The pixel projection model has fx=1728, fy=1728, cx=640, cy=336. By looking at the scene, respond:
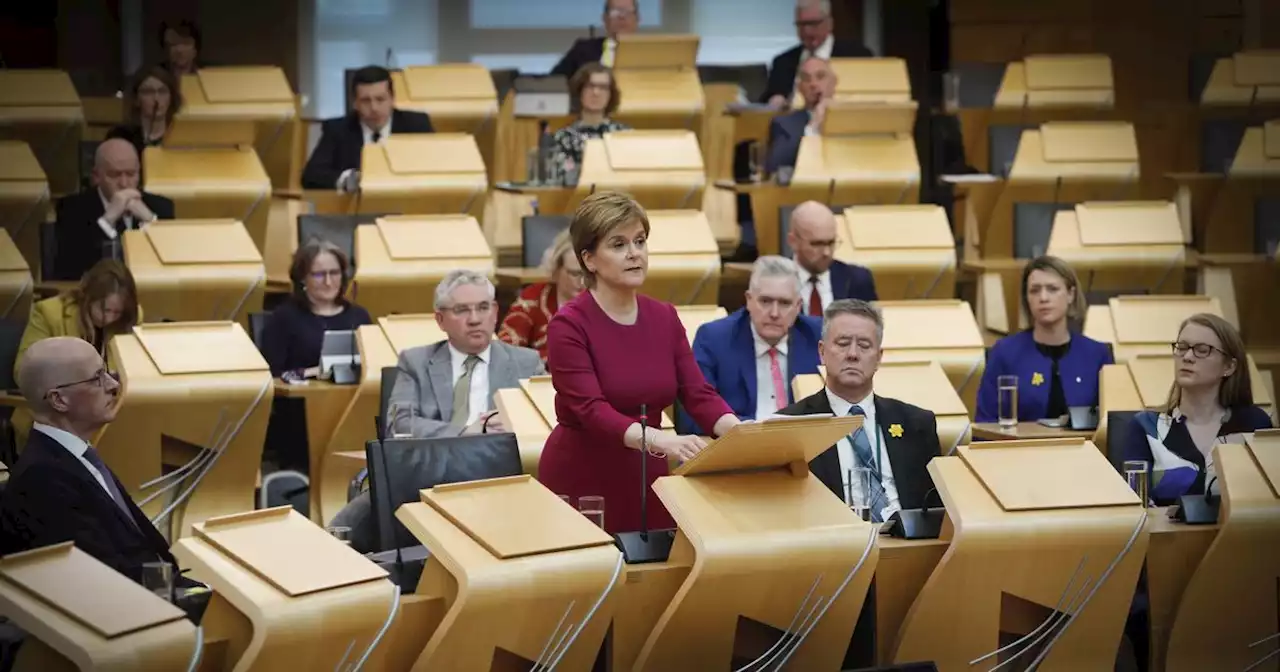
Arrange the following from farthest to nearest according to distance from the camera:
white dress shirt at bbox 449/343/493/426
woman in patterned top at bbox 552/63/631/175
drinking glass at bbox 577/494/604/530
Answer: woman in patterned top at bbox 552/63/631/175 < white dress shirt at bbox 449/343/493/426 < drinking glass at bbox 577/494/604/530

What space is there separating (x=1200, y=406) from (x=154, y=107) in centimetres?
497

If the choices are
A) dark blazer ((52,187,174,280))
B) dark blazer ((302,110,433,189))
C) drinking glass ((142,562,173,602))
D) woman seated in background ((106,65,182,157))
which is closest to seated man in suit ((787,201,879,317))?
dark blazer ((302,110,433,189))

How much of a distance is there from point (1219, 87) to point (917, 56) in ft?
7.51

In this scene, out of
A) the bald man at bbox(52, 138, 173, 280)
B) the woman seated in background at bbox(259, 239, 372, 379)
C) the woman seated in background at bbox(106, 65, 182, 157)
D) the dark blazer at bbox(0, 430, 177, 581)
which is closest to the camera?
the dark blazer at bbox(0, 430, 177, 581)

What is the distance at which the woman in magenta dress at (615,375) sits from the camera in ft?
10.9

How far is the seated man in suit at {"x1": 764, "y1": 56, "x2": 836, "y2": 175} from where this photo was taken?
288 inches

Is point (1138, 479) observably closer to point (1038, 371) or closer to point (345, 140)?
point (1038, 371)

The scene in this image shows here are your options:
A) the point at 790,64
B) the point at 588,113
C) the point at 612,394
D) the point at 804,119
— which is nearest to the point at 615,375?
the point at 612,394

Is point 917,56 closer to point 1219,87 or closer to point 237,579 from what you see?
point 1219,87

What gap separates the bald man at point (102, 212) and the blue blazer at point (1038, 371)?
3171mm

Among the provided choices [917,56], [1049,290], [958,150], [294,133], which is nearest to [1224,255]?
[958,150]

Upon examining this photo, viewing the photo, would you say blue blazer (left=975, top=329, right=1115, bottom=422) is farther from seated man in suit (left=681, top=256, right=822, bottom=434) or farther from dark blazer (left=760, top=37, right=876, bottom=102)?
dark blazer (left=760, top=37, right=876, bottom=102)

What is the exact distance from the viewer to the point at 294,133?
7.84 metres

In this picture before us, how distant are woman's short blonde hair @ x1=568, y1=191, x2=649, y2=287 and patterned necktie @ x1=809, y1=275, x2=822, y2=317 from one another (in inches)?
99.2
